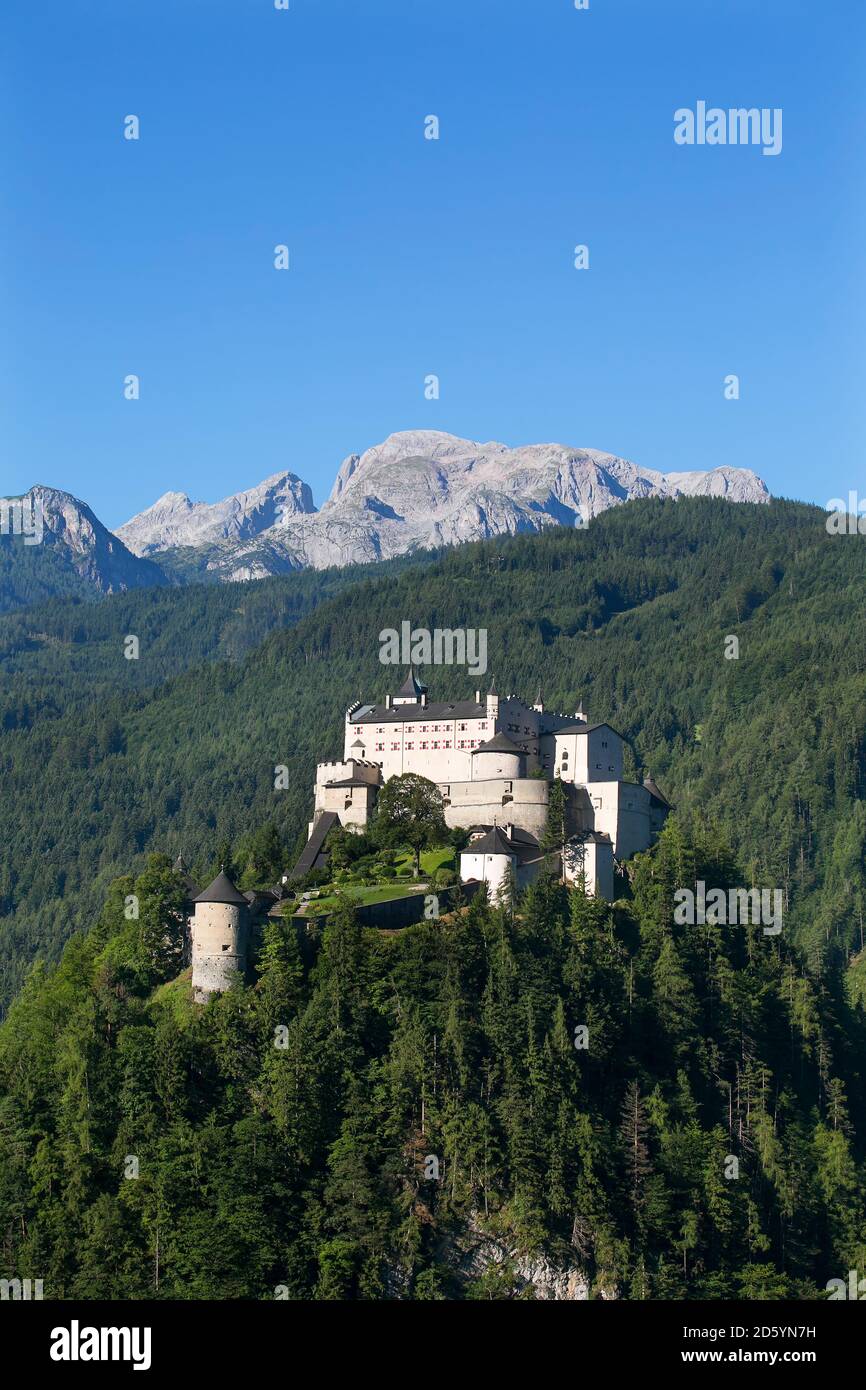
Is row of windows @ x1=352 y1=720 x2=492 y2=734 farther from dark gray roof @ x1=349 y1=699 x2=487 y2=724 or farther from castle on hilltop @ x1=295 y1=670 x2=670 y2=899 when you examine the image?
dark gray roof @ x1=349 y1=699 x2=487 y2=724

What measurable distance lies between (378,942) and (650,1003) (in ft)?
42.4

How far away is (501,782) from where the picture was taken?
102 metres

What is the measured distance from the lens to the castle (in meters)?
95.5

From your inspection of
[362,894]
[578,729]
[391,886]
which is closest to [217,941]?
[362,894]

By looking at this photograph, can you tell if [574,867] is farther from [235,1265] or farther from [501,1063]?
[235,1265]

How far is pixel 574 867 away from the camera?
9688 cm

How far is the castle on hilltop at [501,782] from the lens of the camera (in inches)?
3821

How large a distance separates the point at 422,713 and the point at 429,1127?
3236cm

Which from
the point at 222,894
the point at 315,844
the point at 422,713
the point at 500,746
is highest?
the point at 422,713

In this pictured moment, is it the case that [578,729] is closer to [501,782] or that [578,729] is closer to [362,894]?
[501,782]
